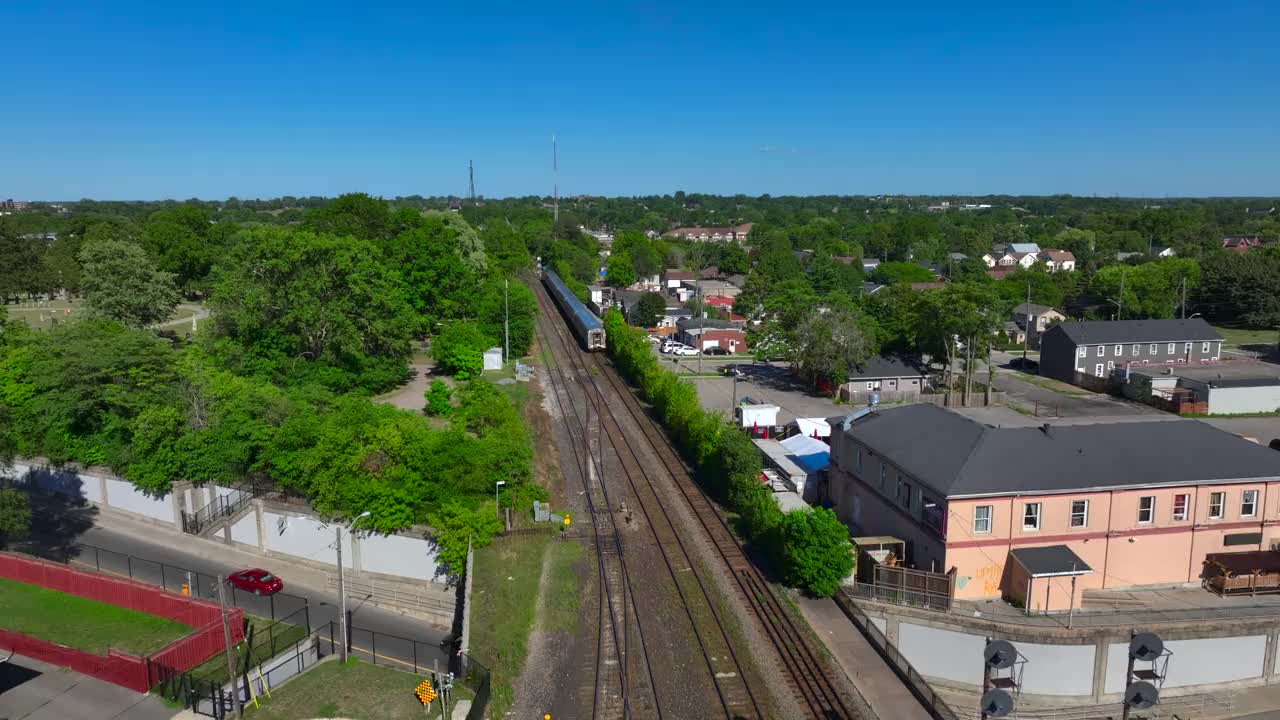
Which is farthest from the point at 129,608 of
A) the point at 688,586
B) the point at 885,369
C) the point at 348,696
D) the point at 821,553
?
the point at 885,369

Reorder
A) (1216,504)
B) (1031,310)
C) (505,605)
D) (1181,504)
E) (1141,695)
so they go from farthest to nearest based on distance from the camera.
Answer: (1031,310)
(1216,504)
(1181,504)
(505,605)
(1141,695)

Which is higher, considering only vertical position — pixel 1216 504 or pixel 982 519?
pixel 1216 504

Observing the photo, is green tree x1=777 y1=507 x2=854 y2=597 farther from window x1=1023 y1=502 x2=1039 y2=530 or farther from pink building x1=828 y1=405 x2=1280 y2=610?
window x1=1023 y1=502 x2=1039 y2=530

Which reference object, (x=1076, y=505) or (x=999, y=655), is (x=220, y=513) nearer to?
(x=999, y=655)

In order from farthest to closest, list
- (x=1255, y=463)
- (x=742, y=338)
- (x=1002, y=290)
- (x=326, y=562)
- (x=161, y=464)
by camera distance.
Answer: (x=1002, y=290) < (x=742, y=338) < (x=161, y=464) < (x=326, y=562) < (x=1255, y=463)

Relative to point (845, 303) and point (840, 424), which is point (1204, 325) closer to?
point (845, 303)

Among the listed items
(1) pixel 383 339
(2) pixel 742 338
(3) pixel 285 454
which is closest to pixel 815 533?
(3) pixel 285 454
